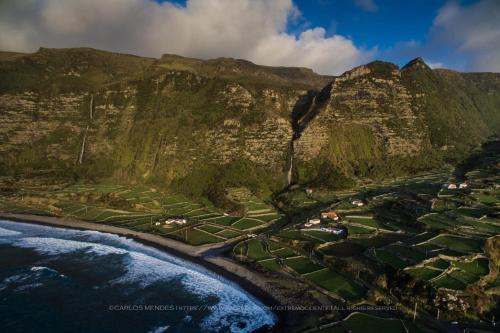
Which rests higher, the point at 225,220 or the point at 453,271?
the point at 453,271

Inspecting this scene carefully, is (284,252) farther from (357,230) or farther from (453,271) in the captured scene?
(453,271)

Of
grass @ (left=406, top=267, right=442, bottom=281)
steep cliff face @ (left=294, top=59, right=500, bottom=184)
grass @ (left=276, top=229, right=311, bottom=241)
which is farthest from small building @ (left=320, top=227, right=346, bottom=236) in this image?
steep cliff face @ (left=294, top=59, right=500, bottom=184)

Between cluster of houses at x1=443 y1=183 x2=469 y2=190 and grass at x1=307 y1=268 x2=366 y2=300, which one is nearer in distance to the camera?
grass at x1=307 y1=268 x2=366 y2=300

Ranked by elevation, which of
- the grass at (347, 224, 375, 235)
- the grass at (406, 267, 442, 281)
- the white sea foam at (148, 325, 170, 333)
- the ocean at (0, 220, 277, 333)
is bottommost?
the white sea foam at (148, 325, 170, 333)

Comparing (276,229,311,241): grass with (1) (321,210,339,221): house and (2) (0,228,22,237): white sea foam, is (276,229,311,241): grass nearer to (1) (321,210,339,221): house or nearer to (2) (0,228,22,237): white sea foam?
(1) (321,210,339,221): house

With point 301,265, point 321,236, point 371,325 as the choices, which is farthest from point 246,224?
point 371,325
